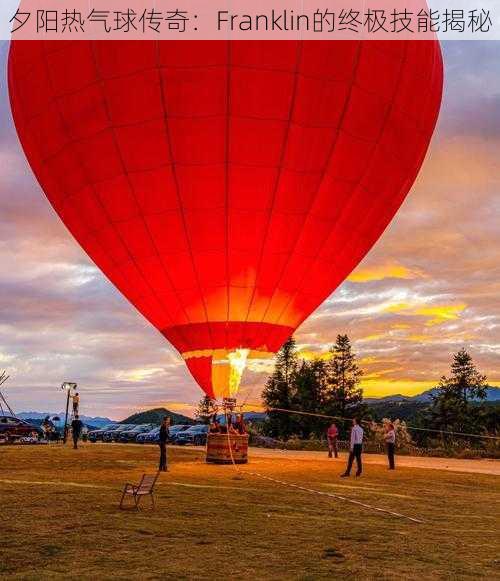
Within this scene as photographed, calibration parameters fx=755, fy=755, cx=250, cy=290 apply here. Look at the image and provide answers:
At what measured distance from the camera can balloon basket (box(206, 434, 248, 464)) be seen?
924 inches

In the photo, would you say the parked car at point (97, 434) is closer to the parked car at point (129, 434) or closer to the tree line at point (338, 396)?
the parked car at point (129, 434)

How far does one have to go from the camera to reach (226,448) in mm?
23625

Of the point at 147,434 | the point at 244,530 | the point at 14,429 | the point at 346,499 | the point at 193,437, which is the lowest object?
the point at 244,530

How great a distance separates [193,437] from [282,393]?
95.8ft

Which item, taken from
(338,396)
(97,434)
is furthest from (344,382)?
(97,434)

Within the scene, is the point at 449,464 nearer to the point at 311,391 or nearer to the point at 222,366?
the point at 222,366

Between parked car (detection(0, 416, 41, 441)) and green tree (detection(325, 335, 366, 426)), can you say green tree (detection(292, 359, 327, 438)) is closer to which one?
green tree (detection(325, 335, 366, 426))

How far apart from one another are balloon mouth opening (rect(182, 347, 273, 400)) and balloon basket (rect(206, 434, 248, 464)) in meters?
4.25

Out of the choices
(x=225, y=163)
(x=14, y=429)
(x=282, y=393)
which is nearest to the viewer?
(x=225, y=163)

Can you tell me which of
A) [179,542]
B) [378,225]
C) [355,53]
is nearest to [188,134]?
[355,53]

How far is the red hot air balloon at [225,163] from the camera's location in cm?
1598

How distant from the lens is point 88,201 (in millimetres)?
18078

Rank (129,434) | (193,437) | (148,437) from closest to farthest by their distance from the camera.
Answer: (193,437)
(148,437)
(129,434)

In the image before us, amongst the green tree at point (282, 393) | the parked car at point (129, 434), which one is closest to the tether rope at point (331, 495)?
the parked car at point (129, 434)
